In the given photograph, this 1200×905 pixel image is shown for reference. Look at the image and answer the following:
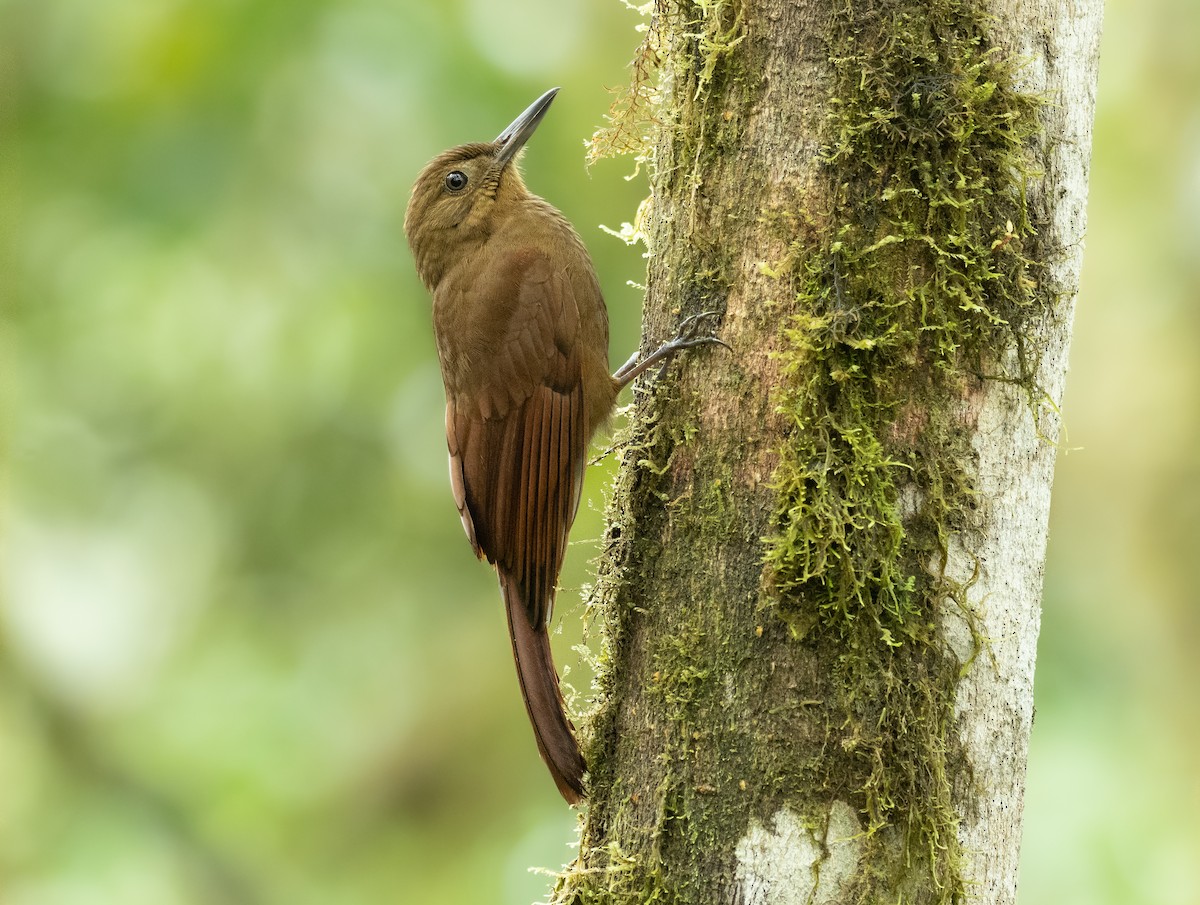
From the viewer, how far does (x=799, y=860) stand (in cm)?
178

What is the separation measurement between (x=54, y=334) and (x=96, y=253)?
1.60ft

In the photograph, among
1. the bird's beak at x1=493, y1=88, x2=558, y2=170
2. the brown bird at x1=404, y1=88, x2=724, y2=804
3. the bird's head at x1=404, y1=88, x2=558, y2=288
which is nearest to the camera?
the brown bird at x1=404, y1=88, x2=724, y2=804

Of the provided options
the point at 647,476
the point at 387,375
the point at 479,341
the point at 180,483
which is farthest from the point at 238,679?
the point at 647,476

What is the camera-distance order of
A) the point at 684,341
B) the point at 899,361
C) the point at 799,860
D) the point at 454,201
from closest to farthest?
the point at 799,860 < the point at 899,361 < the point at 684,341 < the point at 454,201

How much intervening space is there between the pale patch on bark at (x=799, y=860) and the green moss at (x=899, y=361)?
0.06m

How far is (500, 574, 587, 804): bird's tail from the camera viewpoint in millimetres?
2166

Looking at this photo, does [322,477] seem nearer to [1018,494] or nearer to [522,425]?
[522,425]

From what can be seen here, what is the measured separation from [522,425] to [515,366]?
0.54ft

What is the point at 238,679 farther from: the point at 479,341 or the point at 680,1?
the point at 680,1

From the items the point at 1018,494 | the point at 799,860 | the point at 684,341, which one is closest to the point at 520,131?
the point at 684,341

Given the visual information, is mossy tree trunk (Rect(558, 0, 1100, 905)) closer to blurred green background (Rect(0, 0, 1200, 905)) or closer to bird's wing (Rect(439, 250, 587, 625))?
bird's wing (Rect(439, 250, 587, 625))

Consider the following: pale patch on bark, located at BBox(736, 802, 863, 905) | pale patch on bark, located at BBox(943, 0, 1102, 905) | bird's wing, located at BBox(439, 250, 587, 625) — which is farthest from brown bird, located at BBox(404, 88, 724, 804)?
pale patch on bark, located at BBox(943, 0, 1102, 905)

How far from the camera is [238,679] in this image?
18.2ft

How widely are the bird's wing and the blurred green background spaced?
5.02ft
